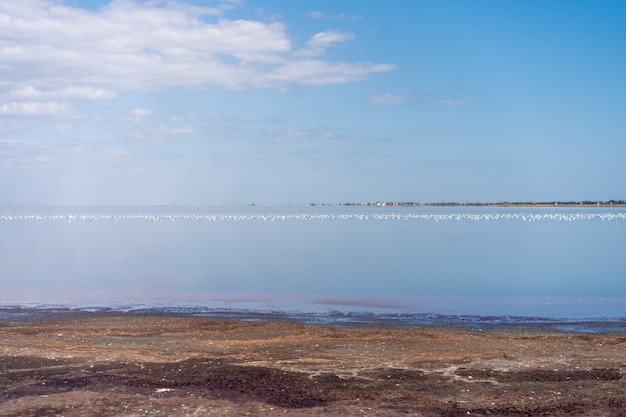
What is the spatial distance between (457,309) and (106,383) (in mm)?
15464

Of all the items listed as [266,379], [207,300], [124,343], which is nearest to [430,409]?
[266,379]

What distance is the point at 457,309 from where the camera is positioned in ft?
79.5

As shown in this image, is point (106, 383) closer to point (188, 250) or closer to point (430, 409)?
point (430, 409)

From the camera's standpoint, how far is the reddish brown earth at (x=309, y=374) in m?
10.1

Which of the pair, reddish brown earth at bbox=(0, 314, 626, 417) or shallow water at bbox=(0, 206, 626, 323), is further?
shallow water at bbox=(0, 206, 626, 323)

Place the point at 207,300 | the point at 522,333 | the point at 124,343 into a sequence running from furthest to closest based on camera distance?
the point at 207,300
the point at 522,333
the point at 124,343

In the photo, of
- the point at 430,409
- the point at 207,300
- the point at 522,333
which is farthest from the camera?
the point at 207,300

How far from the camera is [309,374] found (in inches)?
472

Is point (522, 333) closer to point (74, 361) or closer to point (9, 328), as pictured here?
point (74, 361)

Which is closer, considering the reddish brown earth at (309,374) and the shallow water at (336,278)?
the reddish brown earth at (309,374)

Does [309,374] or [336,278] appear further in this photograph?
[336,278]

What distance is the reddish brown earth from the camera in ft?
33.1

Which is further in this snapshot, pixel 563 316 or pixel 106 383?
pixel 563 316

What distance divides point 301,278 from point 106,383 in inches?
925
